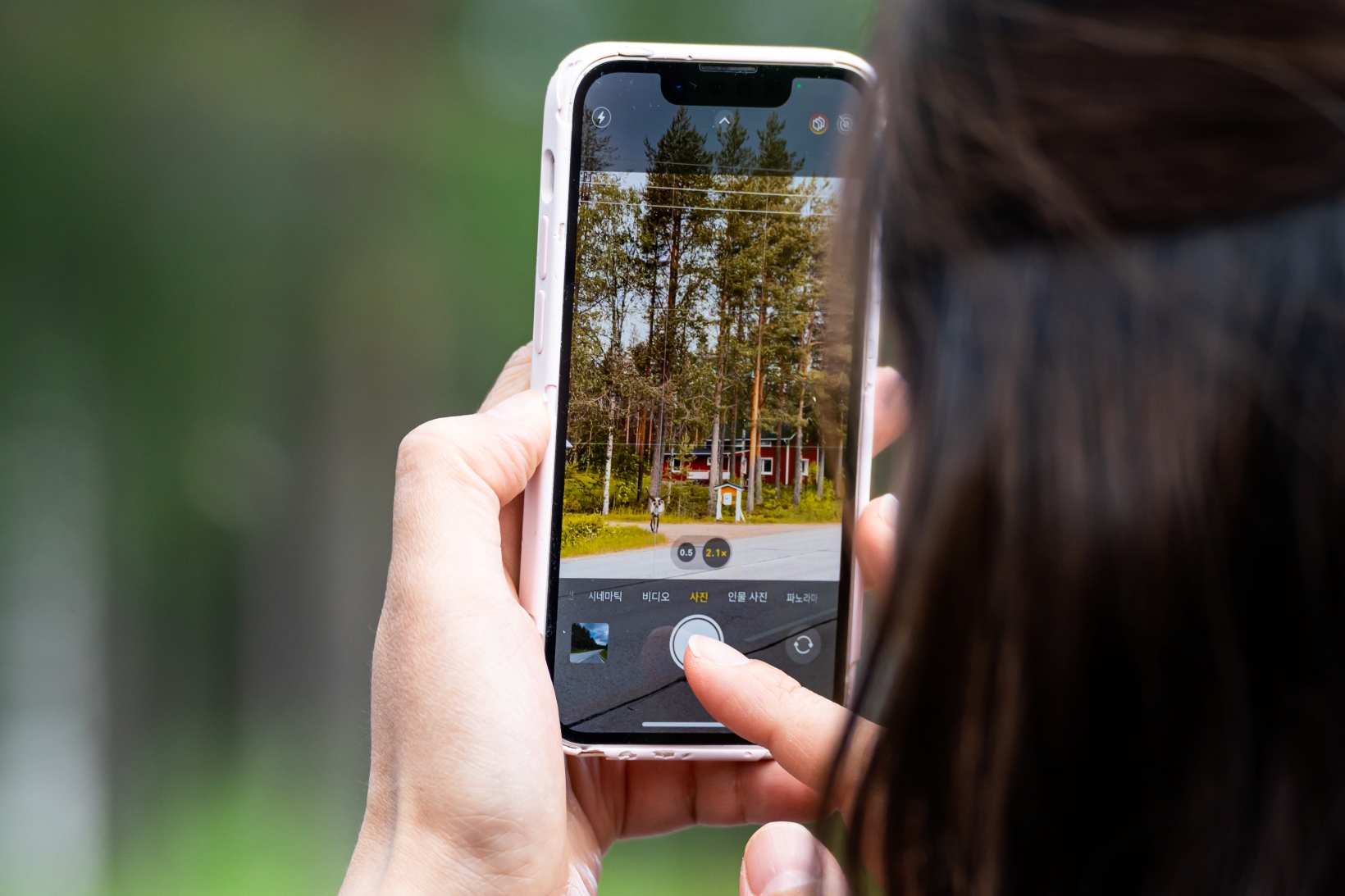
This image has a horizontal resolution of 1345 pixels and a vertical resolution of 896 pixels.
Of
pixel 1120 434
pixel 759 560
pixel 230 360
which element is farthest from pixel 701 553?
pixel 230 360

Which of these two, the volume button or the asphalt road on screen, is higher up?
the volume button

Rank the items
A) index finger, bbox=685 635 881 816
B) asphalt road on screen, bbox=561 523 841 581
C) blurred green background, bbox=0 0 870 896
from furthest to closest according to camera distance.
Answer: blurred green background, bbox=0 0 870 896 → asphalt road on screen, bbox=561 523 841 581 → index finger, bbox=685 635 881 816

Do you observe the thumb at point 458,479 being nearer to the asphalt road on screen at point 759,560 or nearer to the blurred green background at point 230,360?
the asphalt road on screen at point 759,560

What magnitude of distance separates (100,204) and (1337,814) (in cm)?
86

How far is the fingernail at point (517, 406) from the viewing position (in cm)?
36

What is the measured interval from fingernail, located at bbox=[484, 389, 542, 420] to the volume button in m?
0.06

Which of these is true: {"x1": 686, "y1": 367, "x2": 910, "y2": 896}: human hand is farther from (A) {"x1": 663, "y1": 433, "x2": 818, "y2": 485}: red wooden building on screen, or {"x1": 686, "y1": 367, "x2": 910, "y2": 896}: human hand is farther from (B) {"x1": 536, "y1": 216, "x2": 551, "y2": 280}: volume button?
(B) {"x1": 536, "y1": 216, "x2": 551, "y2": 280}: volume button

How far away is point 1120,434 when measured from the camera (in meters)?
0.17

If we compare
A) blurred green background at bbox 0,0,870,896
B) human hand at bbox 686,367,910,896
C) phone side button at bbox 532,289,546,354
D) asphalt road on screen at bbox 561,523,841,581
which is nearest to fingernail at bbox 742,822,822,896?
human hand at bbox 686,367,910,896

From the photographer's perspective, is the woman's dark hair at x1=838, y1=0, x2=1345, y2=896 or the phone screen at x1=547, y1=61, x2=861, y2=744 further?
the phone screen at x1=547, y1=61, x2=861, y2=744

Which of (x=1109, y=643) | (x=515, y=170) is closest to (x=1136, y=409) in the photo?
(x=1109, y=643)

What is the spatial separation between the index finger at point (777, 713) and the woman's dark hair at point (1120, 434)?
84 mm

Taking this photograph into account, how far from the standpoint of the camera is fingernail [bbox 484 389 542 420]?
0.36 meters

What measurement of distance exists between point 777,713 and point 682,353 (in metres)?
0.17
